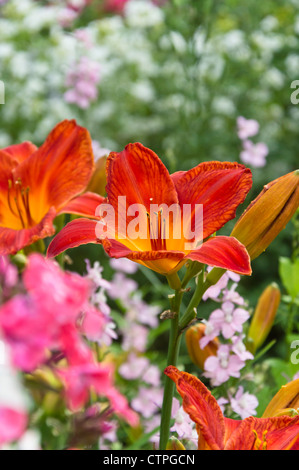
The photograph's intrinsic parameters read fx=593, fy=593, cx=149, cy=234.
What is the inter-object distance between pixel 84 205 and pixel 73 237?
100mm

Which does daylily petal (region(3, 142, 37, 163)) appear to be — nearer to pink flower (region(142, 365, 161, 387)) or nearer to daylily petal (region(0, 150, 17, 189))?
daylily petal (region(0, 150, 17, 189))

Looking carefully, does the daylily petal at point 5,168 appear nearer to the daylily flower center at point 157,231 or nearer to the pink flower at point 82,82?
the daylily flower center at point 157,231

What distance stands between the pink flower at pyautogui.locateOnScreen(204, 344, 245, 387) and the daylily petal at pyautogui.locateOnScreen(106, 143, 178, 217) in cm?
16

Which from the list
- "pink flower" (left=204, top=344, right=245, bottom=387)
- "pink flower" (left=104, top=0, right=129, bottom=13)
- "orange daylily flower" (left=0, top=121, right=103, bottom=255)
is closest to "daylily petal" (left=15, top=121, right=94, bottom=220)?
"orange daylily flower" (left=0, top=121, right=103, bottom=255)

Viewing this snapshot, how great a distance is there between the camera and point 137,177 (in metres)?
0.49

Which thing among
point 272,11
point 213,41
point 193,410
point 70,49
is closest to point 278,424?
point 193,410

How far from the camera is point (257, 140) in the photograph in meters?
1.92

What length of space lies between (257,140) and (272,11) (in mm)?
557

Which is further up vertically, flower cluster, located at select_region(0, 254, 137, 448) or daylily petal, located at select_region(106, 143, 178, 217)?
daylily petal, located at select_region(106, 143, 178, 217)

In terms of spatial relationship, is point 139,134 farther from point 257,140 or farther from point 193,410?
point 193,410

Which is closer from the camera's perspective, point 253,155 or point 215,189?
point 215,189

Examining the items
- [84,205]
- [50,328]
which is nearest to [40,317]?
[50,328]

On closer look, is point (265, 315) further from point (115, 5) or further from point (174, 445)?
point (115, 5)

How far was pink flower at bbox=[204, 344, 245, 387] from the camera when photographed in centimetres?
55
